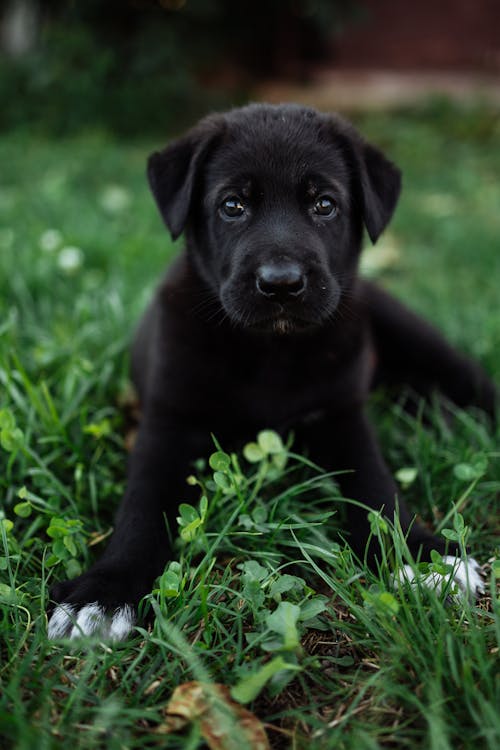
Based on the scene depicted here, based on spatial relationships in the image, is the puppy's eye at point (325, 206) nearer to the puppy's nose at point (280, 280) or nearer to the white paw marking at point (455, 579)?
the puppy's nose at point (280, 280)

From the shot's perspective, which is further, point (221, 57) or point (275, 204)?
point (221, 57)

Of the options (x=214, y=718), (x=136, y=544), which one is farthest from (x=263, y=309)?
(x=214, y=718)

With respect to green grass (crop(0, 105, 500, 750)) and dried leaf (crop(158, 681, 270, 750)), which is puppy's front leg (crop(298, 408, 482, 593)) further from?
dried leaf (crop(158, 681, 270, 750))

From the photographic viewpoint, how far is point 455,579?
→ 1.88 meters

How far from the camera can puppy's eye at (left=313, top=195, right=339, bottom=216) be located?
91.1 inches

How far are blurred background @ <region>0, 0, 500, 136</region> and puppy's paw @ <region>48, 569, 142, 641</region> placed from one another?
7.09 meters

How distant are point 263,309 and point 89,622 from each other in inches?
38.6

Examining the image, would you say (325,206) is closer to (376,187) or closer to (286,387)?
(376,187)

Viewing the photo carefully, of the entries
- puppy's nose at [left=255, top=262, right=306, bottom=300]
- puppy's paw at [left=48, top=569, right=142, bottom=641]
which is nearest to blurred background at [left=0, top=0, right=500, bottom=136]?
puppy's nose at [left=255, top=262, right=306, bottom=300]

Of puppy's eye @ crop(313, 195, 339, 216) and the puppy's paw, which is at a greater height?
puppy's eye @ crop(313, 195, 339, 216)

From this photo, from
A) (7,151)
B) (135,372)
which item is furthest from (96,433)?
(7,151)

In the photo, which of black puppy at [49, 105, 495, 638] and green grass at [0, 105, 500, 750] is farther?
black puppy at [49, 105, 495, 638]

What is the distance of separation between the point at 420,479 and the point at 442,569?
0.72 m

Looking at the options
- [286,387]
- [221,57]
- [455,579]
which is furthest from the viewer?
[221,57]
